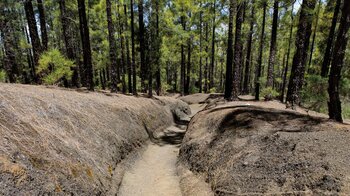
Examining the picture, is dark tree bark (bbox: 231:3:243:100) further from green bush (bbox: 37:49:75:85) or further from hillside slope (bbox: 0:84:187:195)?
green bush (bbox: 37:49:75:85)

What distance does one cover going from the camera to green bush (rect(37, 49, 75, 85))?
36.6 feet

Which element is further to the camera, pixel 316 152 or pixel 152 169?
pixel 152 169

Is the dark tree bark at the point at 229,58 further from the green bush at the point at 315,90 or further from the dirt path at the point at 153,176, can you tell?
the green bush at the point at 315,90

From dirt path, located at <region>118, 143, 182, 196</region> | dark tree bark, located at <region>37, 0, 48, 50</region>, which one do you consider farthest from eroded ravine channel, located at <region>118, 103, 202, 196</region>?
dark tree bark, located at <region>37, 0, 48, 50</region>

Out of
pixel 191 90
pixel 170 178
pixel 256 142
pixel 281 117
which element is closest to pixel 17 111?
pixel 170 178

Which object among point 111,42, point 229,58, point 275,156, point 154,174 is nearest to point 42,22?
point 111,42

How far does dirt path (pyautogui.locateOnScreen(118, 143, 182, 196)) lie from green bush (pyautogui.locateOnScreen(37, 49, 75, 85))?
596cm

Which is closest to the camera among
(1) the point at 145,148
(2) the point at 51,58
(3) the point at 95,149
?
(3) the point at 95,149

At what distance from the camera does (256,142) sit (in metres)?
6.16

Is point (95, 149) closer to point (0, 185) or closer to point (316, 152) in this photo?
point (0, 185)

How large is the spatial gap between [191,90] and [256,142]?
32659mm

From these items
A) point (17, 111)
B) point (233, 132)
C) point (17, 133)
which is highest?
point (17, 111)

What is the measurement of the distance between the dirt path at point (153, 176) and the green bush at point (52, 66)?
19.6 feet

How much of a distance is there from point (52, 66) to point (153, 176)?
26.5ft
